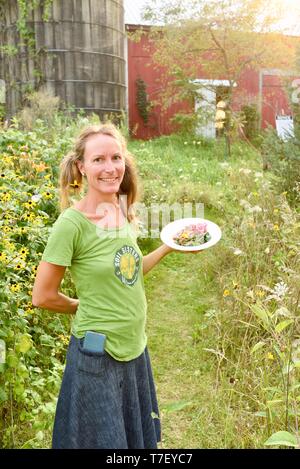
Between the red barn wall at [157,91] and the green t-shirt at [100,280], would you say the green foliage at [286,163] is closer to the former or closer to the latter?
the green t-shirt at [100,280]

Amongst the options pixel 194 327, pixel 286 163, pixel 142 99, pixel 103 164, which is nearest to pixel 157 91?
pixel 142 99

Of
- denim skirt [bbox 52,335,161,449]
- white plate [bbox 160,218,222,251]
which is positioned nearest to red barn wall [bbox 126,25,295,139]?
white plate [bbox 160,218,222,251]

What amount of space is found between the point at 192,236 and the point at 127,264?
0.37 meters

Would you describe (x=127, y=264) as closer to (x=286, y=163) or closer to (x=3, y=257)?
(x=3, y=257)

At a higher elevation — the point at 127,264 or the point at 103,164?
the point at 103,164

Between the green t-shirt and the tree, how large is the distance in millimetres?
10788

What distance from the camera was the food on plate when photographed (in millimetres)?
2006

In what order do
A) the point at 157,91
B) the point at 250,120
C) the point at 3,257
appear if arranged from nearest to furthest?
the point at 3,257, the point at 157,91, the point at 250,120

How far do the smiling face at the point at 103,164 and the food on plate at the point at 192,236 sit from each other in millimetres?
358

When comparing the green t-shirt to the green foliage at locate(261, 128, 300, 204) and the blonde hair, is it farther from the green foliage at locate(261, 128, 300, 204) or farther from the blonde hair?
the green foliage at locate(261, 128, 300, 204)

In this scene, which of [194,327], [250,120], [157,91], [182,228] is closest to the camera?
[182,228]

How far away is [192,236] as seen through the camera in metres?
2.03

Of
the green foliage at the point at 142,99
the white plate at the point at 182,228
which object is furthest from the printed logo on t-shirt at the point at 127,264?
the green foliage at the point at 142,99
